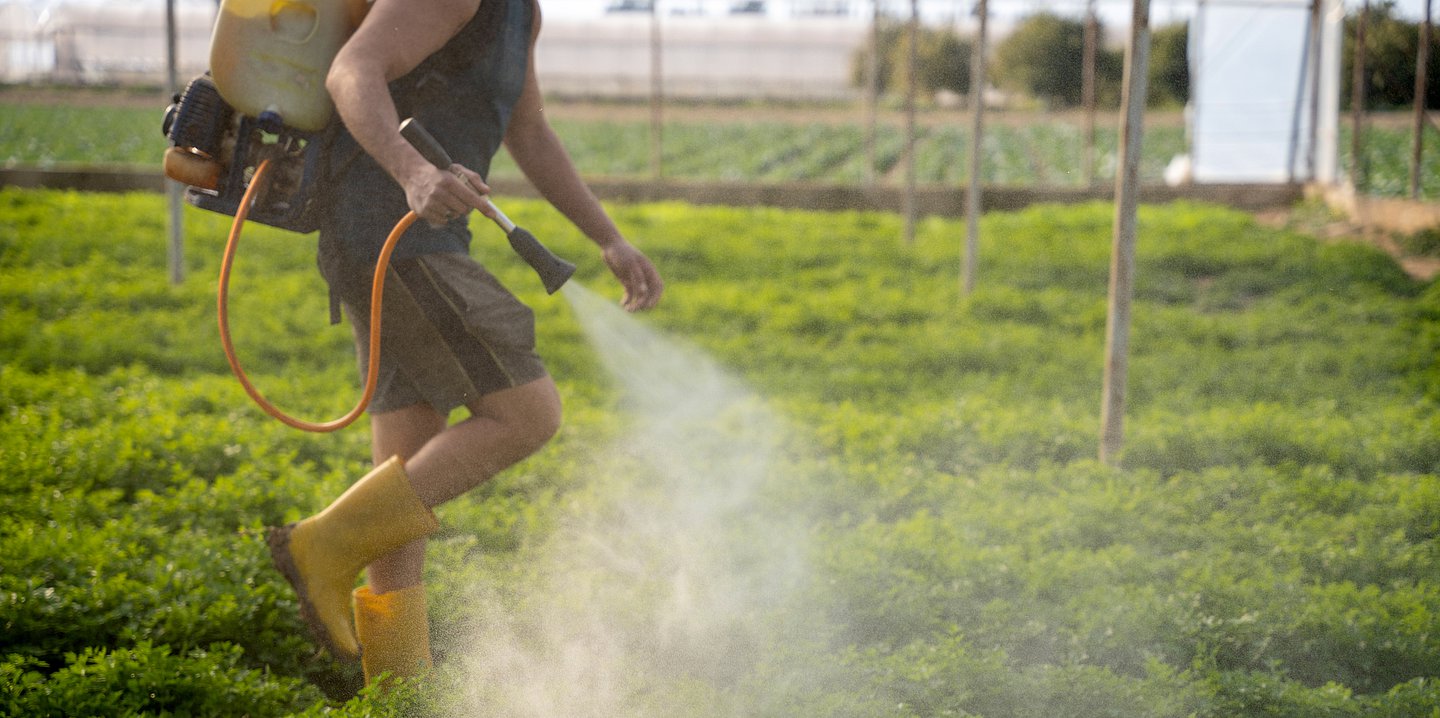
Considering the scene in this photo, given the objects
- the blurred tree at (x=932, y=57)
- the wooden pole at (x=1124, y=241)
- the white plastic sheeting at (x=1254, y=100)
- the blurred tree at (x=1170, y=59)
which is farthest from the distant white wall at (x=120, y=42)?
the wooden pole at (x=1124, y=241)

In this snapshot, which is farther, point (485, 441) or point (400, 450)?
point (400, 450)

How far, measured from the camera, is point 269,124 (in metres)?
2.61

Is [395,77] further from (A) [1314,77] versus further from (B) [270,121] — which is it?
(A) [1314,77]

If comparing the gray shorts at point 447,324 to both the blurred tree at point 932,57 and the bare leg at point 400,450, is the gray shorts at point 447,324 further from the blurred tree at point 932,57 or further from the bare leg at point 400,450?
the blurred tree at point 932,57

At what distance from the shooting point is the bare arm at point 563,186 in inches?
116

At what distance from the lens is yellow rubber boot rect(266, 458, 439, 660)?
2.69 metres

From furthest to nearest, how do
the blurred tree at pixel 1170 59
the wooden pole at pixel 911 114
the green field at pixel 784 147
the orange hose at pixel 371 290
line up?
the blurred tree at pixel 1170 59
the green field at pixel 784 147
the wooden pole at pixel 911 114
the orange hose at pixel 371 290

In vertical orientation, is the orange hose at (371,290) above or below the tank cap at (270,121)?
below

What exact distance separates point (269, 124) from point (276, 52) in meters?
0.15

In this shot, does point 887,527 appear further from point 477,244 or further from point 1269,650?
point 477,244

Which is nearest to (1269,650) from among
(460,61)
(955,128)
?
(460,61)

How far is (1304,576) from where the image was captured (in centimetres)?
367

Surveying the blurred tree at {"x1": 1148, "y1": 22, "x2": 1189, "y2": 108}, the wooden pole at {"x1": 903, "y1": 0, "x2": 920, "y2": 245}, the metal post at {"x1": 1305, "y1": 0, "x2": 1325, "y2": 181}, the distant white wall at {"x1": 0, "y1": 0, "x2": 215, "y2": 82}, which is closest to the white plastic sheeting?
the metal post at {"x1": 1305, "y1": 0, "x2": 1325, "y2": 181}

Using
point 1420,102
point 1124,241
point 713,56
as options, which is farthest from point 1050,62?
point 1124,241
